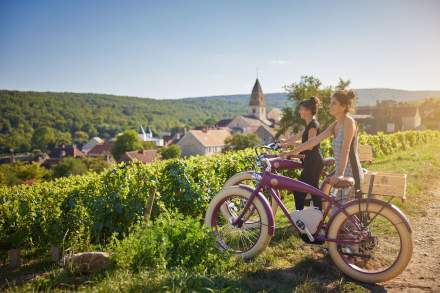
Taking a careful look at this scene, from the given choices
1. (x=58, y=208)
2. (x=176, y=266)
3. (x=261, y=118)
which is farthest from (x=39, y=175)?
(x=261, y=118)

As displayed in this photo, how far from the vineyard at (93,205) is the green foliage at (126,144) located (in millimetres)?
79008

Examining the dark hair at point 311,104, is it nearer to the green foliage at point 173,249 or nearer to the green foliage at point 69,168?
the green foliage at point 173,249

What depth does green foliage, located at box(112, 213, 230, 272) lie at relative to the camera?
14.0 ft

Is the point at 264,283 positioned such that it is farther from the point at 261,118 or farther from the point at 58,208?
the point at 261,118

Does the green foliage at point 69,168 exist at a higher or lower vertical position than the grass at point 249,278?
lower

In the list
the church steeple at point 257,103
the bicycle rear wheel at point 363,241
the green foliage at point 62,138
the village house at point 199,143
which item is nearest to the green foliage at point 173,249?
the bicycle rear wheel at point 363,241

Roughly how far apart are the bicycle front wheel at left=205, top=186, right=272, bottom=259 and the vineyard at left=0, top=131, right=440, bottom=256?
2025 millimetres

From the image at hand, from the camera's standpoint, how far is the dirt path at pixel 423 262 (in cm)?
422

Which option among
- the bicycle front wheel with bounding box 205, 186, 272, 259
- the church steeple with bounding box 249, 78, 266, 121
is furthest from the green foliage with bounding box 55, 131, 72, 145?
the bicycle front wheel with bounding box 205, 186, 272, 259

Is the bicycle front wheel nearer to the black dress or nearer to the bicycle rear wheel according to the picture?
the black dress

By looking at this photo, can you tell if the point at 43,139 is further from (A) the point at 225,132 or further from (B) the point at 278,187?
(B) the point at 278,187

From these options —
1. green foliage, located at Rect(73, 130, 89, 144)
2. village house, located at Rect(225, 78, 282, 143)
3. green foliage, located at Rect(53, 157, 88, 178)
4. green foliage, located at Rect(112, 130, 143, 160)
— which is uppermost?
village house, located at Rect(225, 78, 282, 143)

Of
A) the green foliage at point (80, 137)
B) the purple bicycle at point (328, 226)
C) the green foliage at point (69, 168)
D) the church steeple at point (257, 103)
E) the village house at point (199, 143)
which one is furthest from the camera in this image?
the green foliage at point (80, 137)

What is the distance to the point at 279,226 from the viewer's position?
659 centimetres
